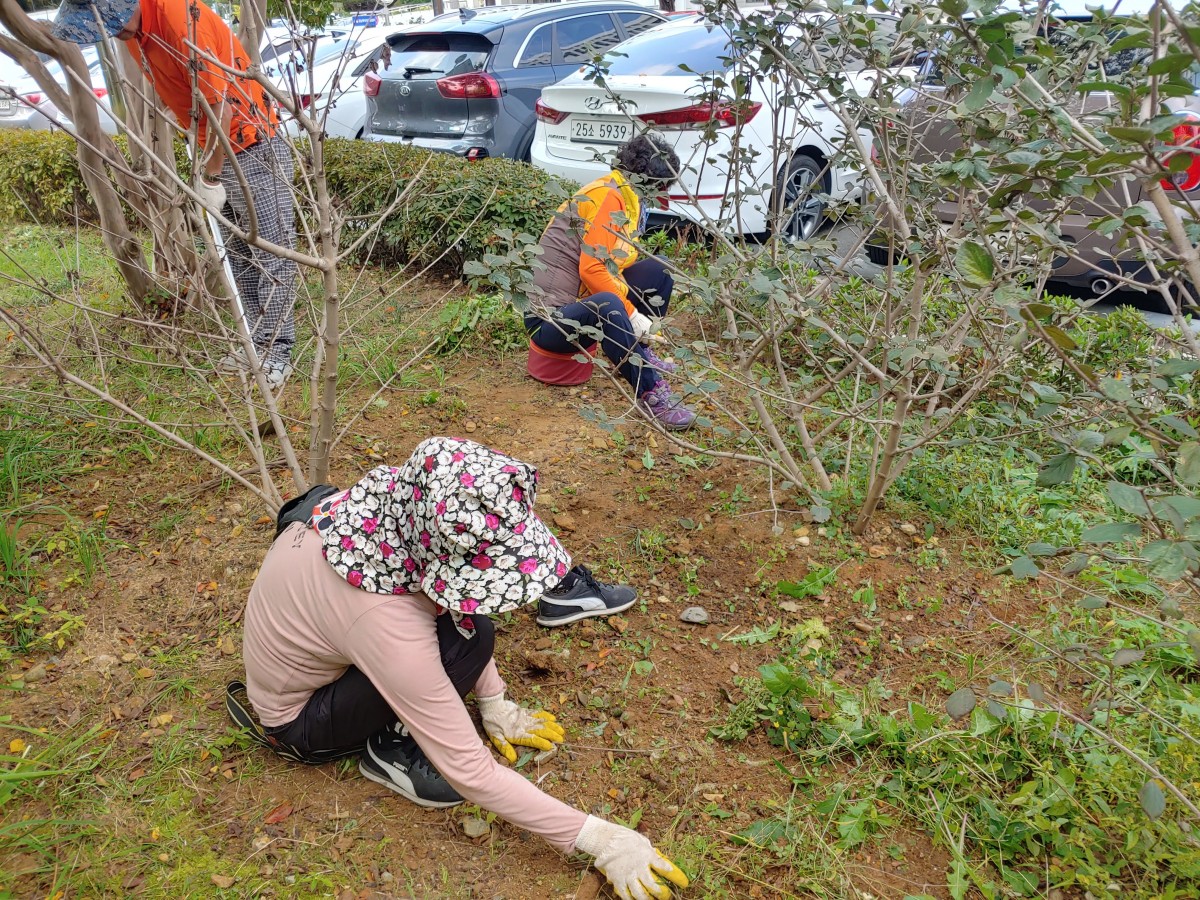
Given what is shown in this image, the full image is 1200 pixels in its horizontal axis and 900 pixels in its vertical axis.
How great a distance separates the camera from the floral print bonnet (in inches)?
62.8

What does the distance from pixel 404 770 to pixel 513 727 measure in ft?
0.95

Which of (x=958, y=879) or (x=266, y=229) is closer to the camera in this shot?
(x=958, y=879)

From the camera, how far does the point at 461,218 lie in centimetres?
463

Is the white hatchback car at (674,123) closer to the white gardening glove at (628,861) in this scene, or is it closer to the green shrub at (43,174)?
the white gardening glove at (628,861)

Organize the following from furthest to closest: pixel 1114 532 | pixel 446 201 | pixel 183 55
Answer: pixel 446 201
pixel 183 55
pixel 1114 532

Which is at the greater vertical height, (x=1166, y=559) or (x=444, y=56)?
(x=1166, y=559)

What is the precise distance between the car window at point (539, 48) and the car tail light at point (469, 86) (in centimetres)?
40

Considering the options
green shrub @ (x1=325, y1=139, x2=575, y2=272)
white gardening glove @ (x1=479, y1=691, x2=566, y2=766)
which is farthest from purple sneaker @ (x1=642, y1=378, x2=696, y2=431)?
white gardening glove @ (x1=479, y1=691, x2=566, y2=766)

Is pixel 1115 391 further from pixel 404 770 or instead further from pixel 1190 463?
pixel 404 770

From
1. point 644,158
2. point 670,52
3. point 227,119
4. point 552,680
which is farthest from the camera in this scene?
point 670,52

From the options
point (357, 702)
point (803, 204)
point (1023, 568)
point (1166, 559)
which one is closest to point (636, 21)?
point (803, 204)

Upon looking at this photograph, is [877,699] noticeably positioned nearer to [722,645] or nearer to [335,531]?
[722,645]

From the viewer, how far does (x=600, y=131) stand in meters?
5.36

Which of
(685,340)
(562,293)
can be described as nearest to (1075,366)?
(562,293)
